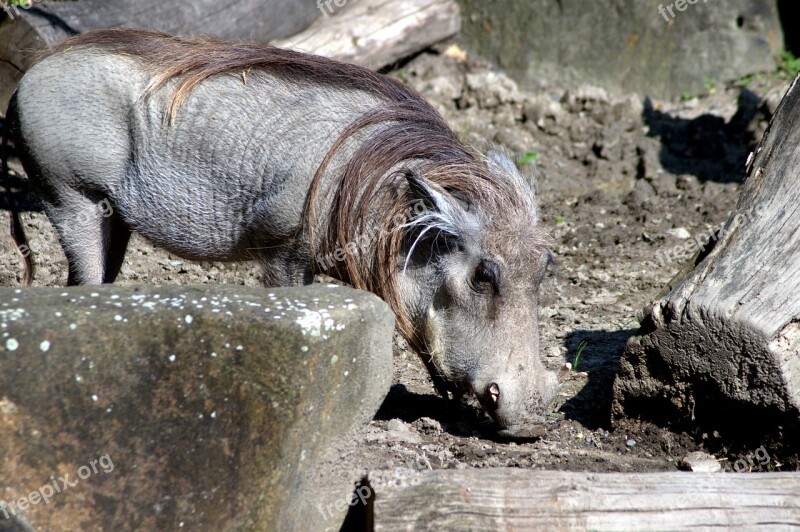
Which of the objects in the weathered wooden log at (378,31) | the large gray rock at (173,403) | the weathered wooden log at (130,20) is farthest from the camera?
the weathered wooden log at (378,31)

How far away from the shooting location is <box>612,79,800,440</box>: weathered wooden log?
2.88 meters

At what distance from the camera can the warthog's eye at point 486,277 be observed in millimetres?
3285

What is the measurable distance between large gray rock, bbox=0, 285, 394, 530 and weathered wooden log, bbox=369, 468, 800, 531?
0.25m

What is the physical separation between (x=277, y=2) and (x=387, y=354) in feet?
13.4

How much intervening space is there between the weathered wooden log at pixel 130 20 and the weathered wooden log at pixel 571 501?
10.6ft

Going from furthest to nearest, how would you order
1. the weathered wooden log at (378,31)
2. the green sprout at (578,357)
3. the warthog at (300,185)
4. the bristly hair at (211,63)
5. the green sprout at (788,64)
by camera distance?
1. the green sprout at (788,64)
2. the weathered wooden log at (378,31)
3. the green sprout at (578,357)
4. the bristly hair at (211,63)
5. the warthog at (300,185)

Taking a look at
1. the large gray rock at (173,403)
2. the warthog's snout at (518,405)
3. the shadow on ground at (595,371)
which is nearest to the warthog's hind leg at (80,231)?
the large gray rock at (173,403)

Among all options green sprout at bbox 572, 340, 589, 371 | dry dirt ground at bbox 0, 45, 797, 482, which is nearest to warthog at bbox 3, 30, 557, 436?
dry dirt ground at bbox 0, 45, 797, 482

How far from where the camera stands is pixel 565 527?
2244 millimetres

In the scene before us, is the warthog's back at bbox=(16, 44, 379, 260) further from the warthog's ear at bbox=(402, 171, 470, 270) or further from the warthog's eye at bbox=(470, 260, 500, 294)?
the warthog's eye at bbox=(470, 260, 500, 294)

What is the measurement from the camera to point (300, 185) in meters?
3.46

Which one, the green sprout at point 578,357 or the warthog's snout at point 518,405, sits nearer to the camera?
the warthog's snout at point 518,405

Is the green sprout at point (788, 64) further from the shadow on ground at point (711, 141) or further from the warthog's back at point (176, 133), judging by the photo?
the warthog's back at point (176, 133)

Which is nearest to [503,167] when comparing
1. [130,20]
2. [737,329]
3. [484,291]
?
[484,291]
